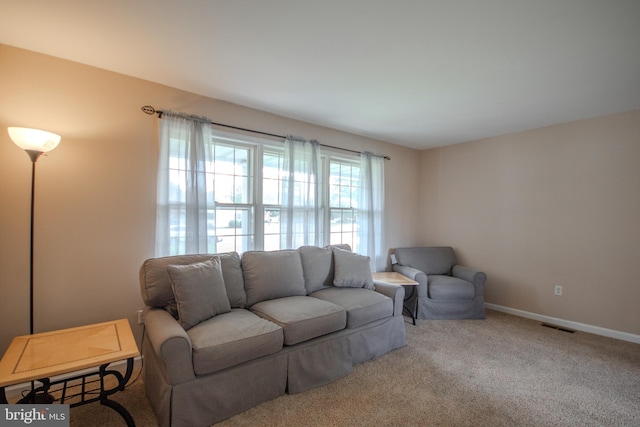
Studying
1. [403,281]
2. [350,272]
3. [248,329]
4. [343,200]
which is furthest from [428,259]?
[248,329]

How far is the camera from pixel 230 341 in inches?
73.8

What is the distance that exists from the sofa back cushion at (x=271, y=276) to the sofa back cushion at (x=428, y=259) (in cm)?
204

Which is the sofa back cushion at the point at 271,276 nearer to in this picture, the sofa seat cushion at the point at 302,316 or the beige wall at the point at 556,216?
the sofa seat cushion at the point at 302,316

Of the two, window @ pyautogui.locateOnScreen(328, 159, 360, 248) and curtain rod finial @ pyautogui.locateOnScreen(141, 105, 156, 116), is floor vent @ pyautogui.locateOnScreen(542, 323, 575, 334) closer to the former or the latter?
window @ pyautogui.locateOnScreen(328, 159, 360, 248)

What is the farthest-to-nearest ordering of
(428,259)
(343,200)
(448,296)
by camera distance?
(428,259), (343,200), (448,296)

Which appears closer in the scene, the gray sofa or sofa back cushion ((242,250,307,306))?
the gray sofa

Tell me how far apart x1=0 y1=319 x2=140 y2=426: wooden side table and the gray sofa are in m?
0.18

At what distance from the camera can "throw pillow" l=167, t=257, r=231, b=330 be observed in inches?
80.4

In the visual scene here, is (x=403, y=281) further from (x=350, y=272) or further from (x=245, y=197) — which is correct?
(x=245, y=197)

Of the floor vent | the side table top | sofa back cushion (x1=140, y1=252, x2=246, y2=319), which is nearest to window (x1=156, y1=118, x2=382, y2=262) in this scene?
sofa back cushion (x1=140, y1=252, x2=246, y2=319)

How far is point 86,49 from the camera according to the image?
2098 mm

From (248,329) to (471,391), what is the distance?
1768 mm

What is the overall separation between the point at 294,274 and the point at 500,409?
190cm

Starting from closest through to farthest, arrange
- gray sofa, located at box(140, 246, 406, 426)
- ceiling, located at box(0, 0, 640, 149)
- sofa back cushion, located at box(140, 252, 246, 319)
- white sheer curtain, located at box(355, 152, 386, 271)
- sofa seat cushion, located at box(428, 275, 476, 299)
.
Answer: ceiling, located at box(0, 0, 640, 149) → gray sofa, located at box(140, 246, 406, 426) → sofa back cushion, located at box(140, 252, 246, 319) → sofa seat cushion, located at box(428, 275, 476, 299) → white sheer curtain, located at box(355, 152, 386, 271)
